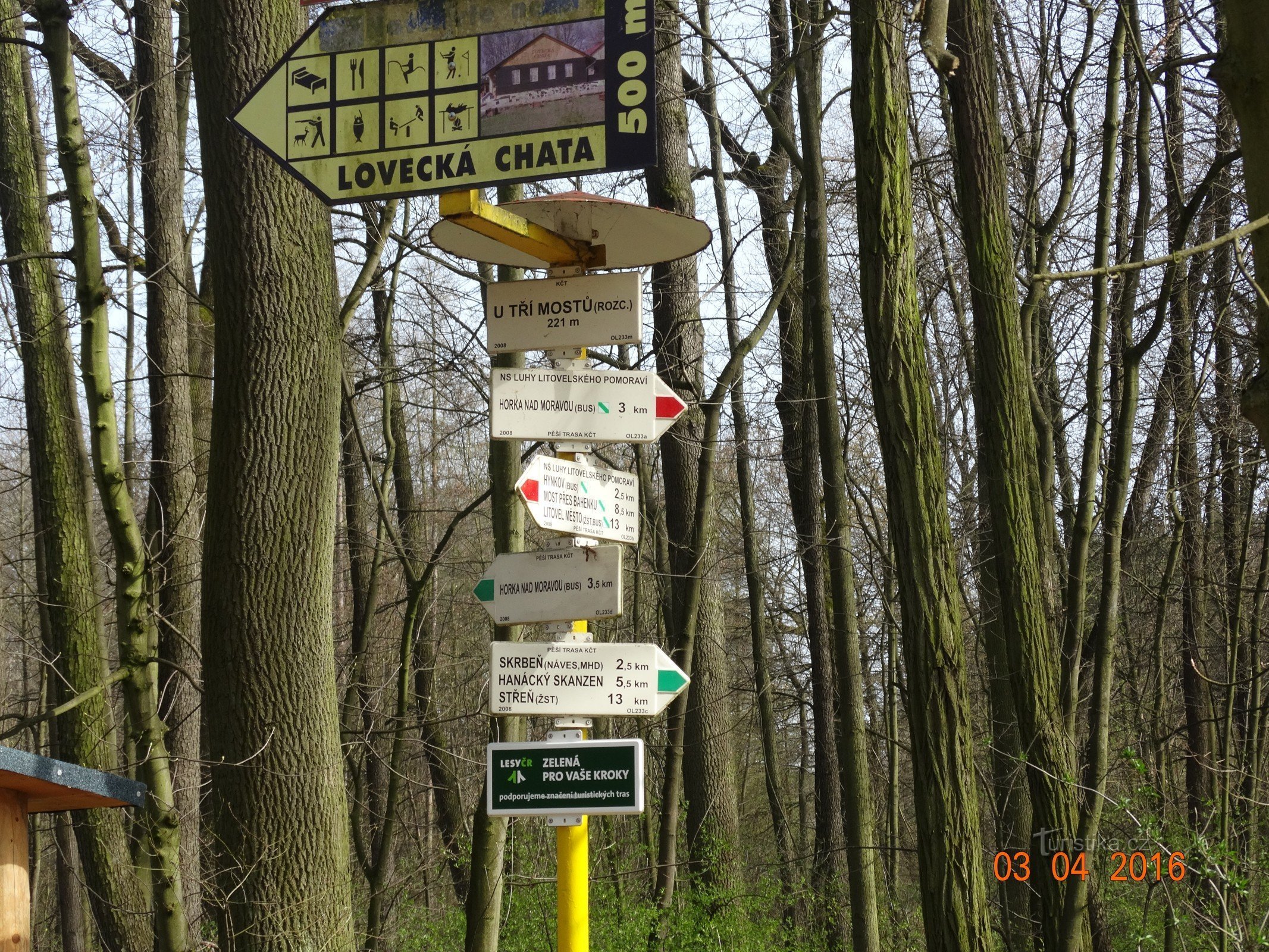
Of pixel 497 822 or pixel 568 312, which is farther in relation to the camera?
pixel 497 822

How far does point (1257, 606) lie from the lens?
1177 centimetres

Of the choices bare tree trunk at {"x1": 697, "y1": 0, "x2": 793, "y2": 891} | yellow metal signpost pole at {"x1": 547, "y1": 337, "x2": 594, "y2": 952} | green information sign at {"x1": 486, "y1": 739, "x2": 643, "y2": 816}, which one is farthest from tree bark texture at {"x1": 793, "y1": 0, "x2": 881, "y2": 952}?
green information sign at {"x1": 486, "y1": 739, "x2": 643, "y2": 816}

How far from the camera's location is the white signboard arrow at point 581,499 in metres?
3.96

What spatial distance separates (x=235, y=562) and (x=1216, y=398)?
10.1 meters

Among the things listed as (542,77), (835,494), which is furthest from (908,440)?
(835,494)

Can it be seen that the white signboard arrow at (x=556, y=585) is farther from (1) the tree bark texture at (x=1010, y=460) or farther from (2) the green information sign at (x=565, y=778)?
(1) the tree bark texture at (x=1010, y=460)

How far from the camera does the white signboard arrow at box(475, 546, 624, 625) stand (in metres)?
4.02

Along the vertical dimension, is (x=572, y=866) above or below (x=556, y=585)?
below

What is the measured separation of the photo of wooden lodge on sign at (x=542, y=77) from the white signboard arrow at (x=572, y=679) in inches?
62.3

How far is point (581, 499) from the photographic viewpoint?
4.12 m

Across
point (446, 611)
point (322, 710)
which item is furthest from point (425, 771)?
point (322, 710)

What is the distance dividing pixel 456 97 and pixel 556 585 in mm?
1523
